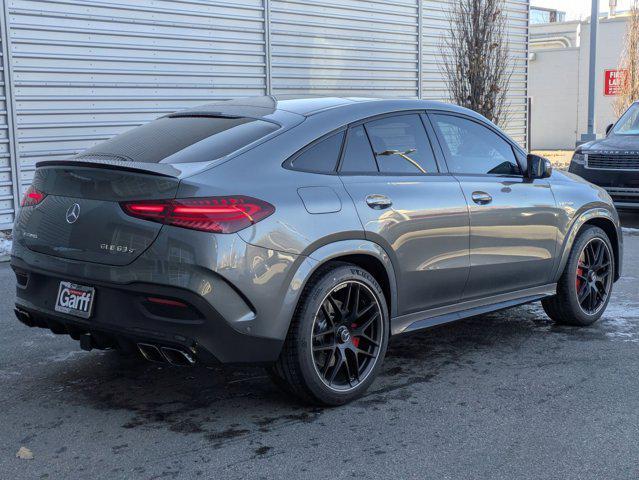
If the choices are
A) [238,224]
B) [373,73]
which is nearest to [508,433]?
[238,224]

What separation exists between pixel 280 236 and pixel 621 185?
381 inches

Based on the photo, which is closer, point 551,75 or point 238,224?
point 238,224

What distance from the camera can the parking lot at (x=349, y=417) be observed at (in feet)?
12.2

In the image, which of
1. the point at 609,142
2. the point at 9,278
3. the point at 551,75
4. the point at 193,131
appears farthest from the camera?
the point at 551,75

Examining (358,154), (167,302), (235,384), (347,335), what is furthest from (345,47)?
(167,302)

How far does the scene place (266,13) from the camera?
14.5 m

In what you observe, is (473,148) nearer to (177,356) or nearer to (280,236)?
(280,236)

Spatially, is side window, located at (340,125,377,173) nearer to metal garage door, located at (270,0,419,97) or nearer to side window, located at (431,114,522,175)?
side window, located at (431,114,522,175)

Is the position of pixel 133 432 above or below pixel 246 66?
below

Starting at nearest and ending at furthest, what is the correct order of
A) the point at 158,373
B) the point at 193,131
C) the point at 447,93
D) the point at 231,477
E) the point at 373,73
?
the point at 231,477 < the point at 193,131 < the point at 158,373 < the point at 373,73 < the point at 447,93

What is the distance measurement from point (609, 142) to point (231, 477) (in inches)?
433

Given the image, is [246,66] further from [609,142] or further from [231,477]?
[231,477]

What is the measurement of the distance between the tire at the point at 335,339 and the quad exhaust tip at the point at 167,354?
48cm

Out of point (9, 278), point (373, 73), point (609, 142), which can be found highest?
point (373, 73)
